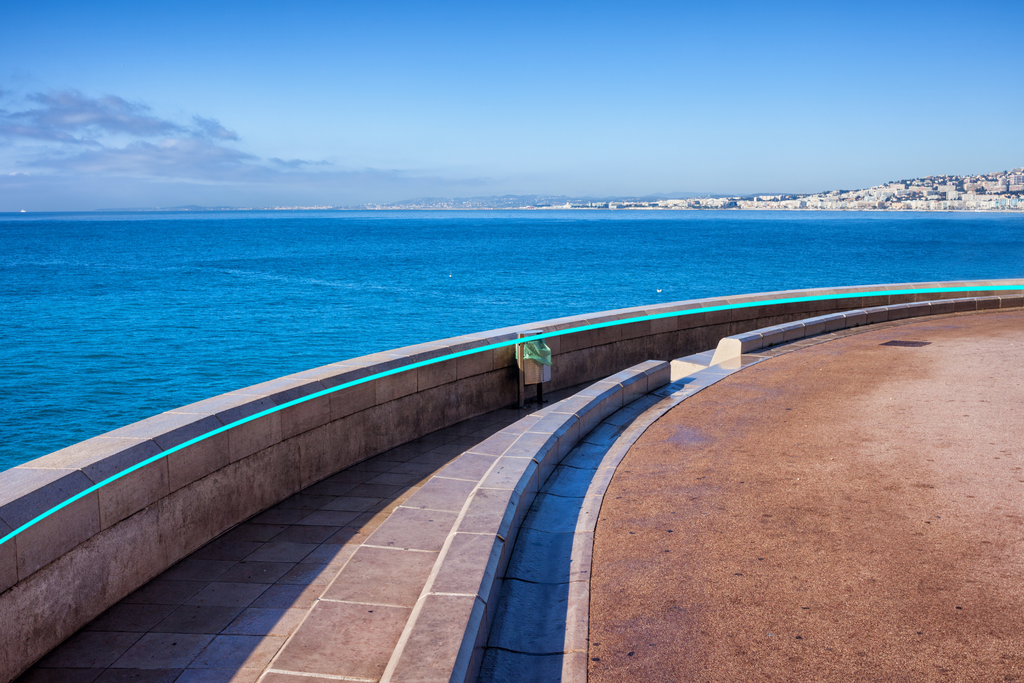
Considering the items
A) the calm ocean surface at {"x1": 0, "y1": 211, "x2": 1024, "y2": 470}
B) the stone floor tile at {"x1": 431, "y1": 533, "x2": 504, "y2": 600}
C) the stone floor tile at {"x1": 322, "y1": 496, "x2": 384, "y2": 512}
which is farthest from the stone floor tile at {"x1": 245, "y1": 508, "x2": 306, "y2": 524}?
the calm ocean surface at {"x1": 0, "y1": 211, "x2": 1024, "y2": 470}

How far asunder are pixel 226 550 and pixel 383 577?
6.70 feet

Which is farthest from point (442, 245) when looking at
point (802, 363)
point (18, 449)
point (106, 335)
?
point (802, 363)

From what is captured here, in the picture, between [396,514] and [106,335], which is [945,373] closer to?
[396,514]

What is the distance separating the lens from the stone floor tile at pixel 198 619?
175 inches

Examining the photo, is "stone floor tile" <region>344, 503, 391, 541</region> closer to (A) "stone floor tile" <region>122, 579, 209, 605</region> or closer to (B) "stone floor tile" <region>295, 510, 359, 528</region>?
(B) "stone floor tile" <region>295, 510, 359, 528</region>

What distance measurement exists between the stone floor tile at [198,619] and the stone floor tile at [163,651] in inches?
2.3

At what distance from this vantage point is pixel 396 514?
4.86m

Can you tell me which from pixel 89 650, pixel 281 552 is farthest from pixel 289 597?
pixel 89 650

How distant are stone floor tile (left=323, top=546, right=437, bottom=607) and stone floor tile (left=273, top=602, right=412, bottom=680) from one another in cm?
9

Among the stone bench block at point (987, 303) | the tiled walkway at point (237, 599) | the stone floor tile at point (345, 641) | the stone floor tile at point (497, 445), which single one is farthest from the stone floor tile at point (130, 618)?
the stone bench block at point (987, 303)

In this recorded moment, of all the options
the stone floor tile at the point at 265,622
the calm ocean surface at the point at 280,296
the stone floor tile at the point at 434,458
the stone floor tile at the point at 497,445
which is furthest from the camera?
the calm ocean surface at the point at 280,296

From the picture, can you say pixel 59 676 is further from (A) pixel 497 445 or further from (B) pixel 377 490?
(A) pixel 497 445

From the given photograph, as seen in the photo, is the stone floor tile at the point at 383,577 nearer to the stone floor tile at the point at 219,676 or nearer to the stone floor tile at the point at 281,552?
the stone floor tile at the point at 219,676

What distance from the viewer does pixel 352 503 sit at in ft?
21.1
